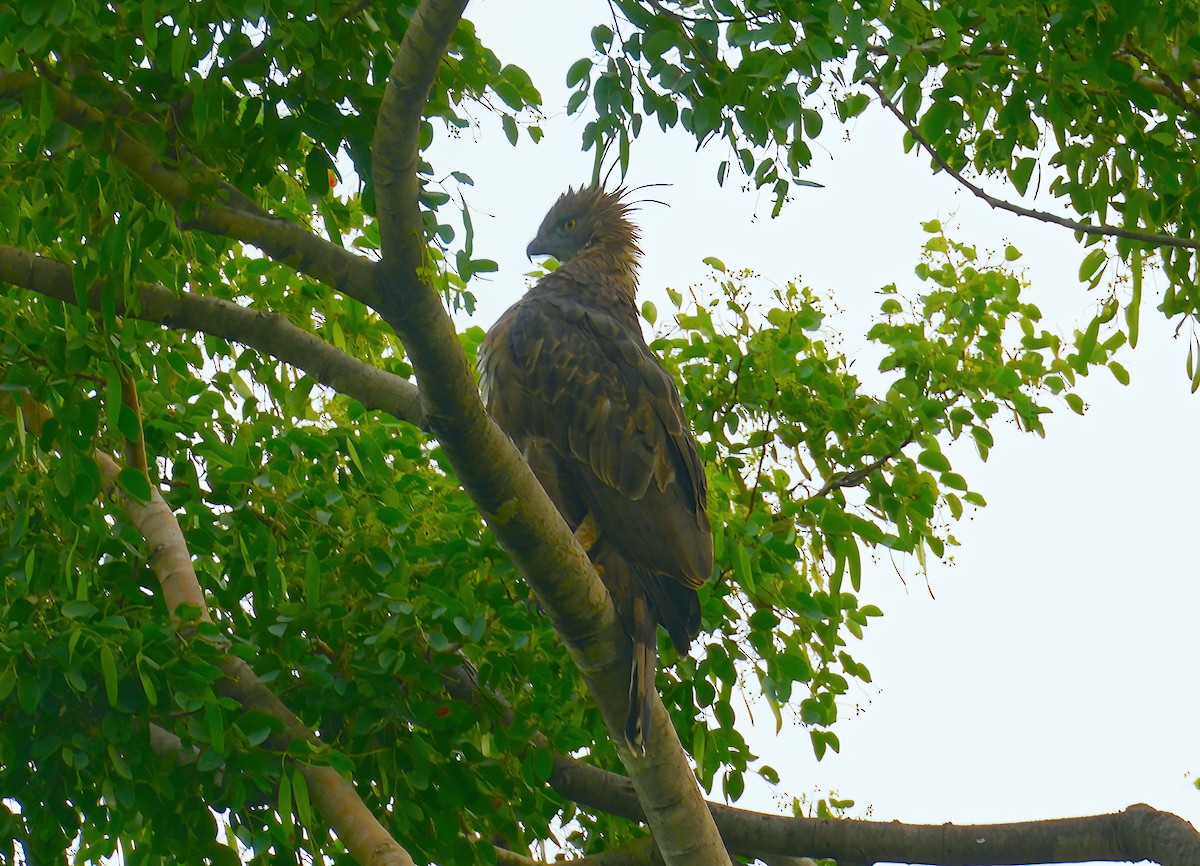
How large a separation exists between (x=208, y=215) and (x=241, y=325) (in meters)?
0.52

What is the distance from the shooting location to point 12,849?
14.1 feet

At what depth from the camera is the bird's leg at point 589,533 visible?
442 centimetres

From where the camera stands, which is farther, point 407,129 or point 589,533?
point 589,533

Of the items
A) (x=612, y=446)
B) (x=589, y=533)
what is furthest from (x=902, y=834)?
(x=612, y=446)

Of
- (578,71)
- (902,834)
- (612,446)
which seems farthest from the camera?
(612,446)

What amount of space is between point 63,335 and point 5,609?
1.00 m

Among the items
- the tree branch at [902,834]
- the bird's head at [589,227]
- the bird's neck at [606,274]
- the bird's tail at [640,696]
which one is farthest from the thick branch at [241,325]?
the bird's head at [589,227]

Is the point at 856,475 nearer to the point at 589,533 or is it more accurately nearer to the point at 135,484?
the point at 589,533

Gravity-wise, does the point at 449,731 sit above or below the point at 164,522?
below

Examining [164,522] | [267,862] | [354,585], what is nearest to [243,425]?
[164,522]

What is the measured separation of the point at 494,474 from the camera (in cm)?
307

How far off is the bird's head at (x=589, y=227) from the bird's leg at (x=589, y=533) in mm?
2018

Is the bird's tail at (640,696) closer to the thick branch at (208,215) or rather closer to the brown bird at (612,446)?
the brown bird at (612,446)

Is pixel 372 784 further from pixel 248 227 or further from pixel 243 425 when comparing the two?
pixel 248 227
